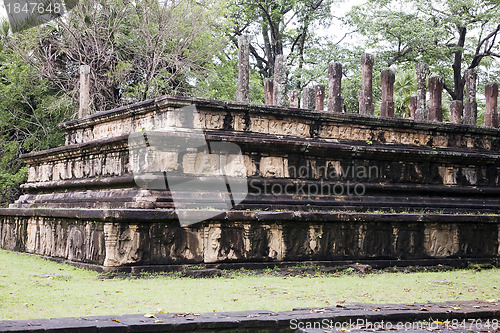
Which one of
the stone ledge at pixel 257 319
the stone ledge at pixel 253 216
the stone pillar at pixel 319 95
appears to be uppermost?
the stone pillar at pixel 319 95

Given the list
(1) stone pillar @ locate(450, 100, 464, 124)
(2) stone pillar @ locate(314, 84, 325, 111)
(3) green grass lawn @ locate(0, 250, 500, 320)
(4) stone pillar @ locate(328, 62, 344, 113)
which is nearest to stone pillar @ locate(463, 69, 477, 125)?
(1) stone pillar @ locate(450, 100, 464, 124)

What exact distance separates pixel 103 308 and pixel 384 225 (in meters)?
5.23

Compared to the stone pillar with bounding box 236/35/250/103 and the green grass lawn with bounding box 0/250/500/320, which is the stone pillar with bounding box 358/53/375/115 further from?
the green grass lawn with bounding box 0/250/500/320

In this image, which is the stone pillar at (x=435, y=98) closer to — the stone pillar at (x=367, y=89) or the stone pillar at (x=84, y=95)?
the stone pillar at (x=367, y=89)

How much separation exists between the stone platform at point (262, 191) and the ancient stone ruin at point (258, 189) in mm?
20

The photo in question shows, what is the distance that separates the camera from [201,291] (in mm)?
5895

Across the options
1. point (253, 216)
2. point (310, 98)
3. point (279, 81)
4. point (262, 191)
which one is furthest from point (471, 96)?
point (253, 216)

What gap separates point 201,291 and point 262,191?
3.14m

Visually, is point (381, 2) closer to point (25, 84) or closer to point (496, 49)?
point (496, 49)

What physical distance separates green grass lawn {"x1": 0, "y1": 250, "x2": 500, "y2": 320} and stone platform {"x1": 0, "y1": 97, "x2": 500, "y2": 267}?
23.2 inches

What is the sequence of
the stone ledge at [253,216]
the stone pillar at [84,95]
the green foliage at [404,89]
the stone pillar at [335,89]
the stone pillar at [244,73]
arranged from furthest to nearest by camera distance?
the green foliage at [404,89]
the stone pillar at [84,95]
the stone pillar at [335,89]
the stone pillar at [244,73]
the stone ledge at [253,216]

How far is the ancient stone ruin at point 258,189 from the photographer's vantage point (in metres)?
7.60

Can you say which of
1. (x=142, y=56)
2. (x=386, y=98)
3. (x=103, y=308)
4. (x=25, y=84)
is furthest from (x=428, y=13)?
(x=103, y=308)

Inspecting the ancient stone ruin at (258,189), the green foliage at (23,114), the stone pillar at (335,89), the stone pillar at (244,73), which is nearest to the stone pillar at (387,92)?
the ancient stone ruin at (258,189)
